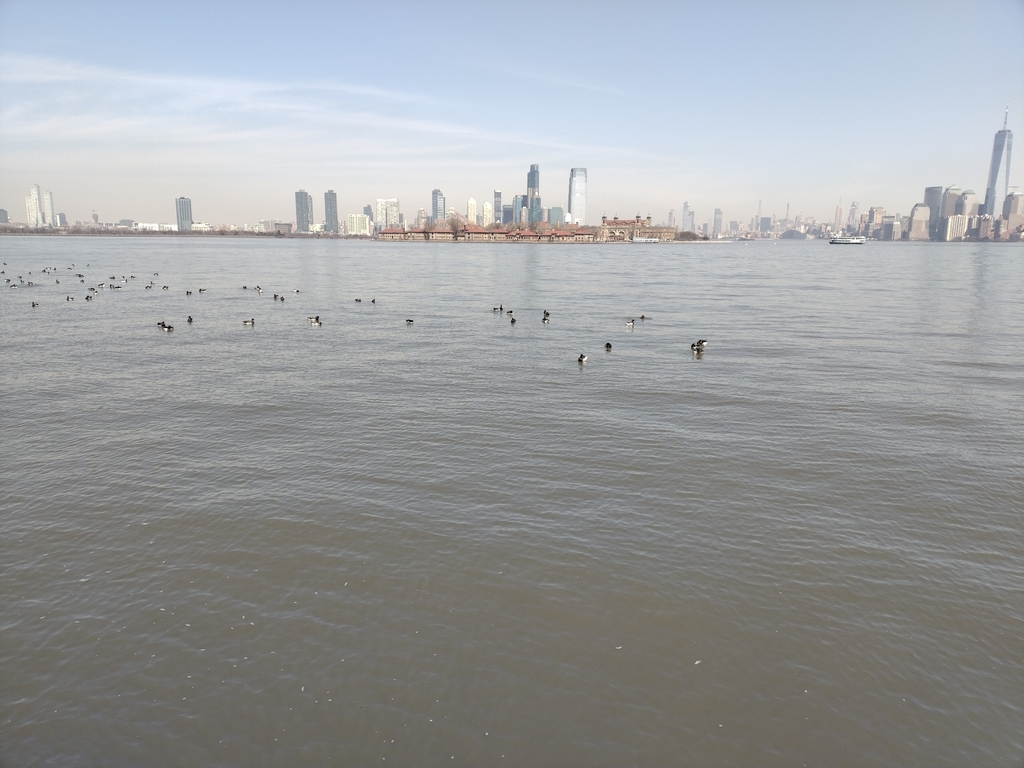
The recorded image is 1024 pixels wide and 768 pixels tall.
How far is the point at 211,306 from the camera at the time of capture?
59.7m

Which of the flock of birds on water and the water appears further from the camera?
→ the flock of birds on water

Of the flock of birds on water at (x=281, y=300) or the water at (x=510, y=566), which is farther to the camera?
the flock of birds on water at (x=281, y=300)

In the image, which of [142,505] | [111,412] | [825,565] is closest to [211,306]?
[111,412]

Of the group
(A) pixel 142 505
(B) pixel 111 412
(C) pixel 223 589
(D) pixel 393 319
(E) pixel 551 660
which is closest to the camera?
(E) pixel 551 660

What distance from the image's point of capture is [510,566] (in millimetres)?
14984

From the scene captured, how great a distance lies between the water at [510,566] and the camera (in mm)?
10617

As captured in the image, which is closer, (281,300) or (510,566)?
(510,566)

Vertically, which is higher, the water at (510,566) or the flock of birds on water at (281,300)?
the flock of birds on water at (281,300)

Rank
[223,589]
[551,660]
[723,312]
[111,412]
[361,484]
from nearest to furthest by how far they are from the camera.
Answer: [551,660] < [223,589] < [361,484] < [111,412] < [723,312]

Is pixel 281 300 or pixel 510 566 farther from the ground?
pixel 281 300

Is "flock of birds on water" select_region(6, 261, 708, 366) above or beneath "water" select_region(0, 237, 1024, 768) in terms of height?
above

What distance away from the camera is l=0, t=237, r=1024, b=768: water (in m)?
10.6

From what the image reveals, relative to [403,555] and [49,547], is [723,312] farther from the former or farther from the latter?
[49,547]

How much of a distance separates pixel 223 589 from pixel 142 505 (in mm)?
5931
